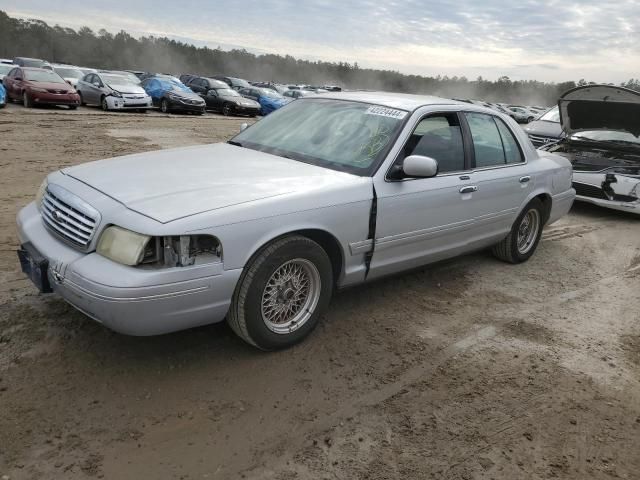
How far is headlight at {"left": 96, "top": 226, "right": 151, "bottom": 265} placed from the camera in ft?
9.14

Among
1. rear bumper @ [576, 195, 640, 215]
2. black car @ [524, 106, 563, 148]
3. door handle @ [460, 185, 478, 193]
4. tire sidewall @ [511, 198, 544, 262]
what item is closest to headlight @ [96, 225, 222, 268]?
door handle @ [460, 185, 478, 193]

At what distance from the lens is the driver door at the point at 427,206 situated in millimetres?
3840

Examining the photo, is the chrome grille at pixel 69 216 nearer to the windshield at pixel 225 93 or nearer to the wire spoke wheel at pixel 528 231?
the wire spoke wheel at pixel 528 231

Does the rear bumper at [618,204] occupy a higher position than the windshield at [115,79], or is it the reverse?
the windshield at [115,79]

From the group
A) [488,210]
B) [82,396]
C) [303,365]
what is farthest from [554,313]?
[82,396]

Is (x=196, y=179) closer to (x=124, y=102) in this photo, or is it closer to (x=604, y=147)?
(x=604, y=147)

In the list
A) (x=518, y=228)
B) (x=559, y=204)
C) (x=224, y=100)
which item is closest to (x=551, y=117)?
(x=559, y=204)

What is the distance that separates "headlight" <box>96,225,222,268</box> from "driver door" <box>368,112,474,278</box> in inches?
54.2

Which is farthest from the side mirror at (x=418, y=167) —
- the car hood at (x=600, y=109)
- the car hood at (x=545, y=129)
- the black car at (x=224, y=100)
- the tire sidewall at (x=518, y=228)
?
the black car at (x=224, y=100)

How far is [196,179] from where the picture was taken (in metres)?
3.39

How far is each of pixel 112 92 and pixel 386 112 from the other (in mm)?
17032

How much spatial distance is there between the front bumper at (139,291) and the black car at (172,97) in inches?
734

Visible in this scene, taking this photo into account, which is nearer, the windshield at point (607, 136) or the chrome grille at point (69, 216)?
the chrome grille at point (69, 216)

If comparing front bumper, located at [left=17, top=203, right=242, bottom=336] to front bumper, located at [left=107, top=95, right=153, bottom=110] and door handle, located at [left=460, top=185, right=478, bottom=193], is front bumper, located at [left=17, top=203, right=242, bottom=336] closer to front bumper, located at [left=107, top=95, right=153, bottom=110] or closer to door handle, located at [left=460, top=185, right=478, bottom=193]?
door handle, located at [left=460, top=185, right=478, bottom=193]
